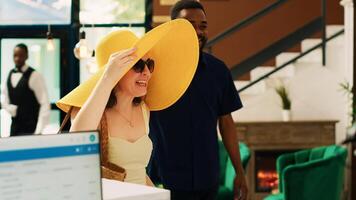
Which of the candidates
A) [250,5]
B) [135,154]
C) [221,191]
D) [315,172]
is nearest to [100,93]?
[135,154]

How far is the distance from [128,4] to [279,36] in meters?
2.38

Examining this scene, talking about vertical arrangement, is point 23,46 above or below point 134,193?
above

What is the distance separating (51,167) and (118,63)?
984 millimetres

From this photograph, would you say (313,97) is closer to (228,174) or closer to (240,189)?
(228,174)

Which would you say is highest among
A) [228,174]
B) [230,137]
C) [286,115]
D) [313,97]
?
[230,137]

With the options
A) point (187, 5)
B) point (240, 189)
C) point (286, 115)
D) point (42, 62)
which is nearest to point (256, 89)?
point (286, 115)

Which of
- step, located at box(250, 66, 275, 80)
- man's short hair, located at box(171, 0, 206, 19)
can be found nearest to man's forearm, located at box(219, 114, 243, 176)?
man's short hair, located at box(171, 0, 206, 19)

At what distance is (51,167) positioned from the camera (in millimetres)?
937

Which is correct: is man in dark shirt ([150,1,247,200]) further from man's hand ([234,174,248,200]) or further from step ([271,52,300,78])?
step ([271,52,300,78])

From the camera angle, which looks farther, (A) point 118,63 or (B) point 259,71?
(B) point 259,71

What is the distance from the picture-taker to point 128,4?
820 centimetres

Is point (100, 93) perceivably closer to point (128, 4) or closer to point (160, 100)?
point (160, 100)

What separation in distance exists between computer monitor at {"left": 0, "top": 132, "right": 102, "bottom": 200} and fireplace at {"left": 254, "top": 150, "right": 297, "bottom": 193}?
6.67m

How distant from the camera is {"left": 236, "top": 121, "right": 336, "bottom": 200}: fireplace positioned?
7.48 meters
